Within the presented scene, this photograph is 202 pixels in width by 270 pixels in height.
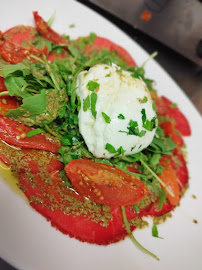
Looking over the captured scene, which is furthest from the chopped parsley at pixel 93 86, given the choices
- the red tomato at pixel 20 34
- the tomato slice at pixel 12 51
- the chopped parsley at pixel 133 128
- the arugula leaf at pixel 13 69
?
the red tomato at pixel 20 34

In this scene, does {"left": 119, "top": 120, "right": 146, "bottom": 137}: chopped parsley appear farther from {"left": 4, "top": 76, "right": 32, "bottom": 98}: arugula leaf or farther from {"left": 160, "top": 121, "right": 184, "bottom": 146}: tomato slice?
{"left": 160, "top": 121, "right": 184, "bottom": 146}: tomato slice

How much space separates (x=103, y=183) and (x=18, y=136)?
677mm

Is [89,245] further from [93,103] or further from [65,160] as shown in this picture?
[93,103]

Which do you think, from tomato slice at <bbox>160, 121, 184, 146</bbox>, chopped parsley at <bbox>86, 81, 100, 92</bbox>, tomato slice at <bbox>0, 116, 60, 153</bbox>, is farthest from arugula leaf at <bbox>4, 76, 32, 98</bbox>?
tomato slice at <bbox>160, 121, 184, 146</bbox>

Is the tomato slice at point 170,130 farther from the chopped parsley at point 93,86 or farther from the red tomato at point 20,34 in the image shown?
the red tomato at point 20,34

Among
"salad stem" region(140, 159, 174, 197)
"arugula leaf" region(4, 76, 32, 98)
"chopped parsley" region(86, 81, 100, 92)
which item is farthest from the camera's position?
"salad stem" region(140, 159, 174, 197)

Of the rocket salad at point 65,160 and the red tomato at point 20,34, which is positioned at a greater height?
the red tomato at point 20,34

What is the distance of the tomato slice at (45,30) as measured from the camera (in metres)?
2.51

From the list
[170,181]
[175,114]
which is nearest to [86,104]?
[170,181]

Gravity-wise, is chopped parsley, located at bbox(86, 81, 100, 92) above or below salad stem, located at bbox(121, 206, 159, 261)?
above

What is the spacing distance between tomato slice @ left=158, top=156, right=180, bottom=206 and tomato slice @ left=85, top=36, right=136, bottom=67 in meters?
1.24

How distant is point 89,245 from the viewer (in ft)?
6.15

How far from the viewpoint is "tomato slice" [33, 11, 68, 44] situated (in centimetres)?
251

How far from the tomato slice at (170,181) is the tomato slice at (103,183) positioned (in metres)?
0.42
